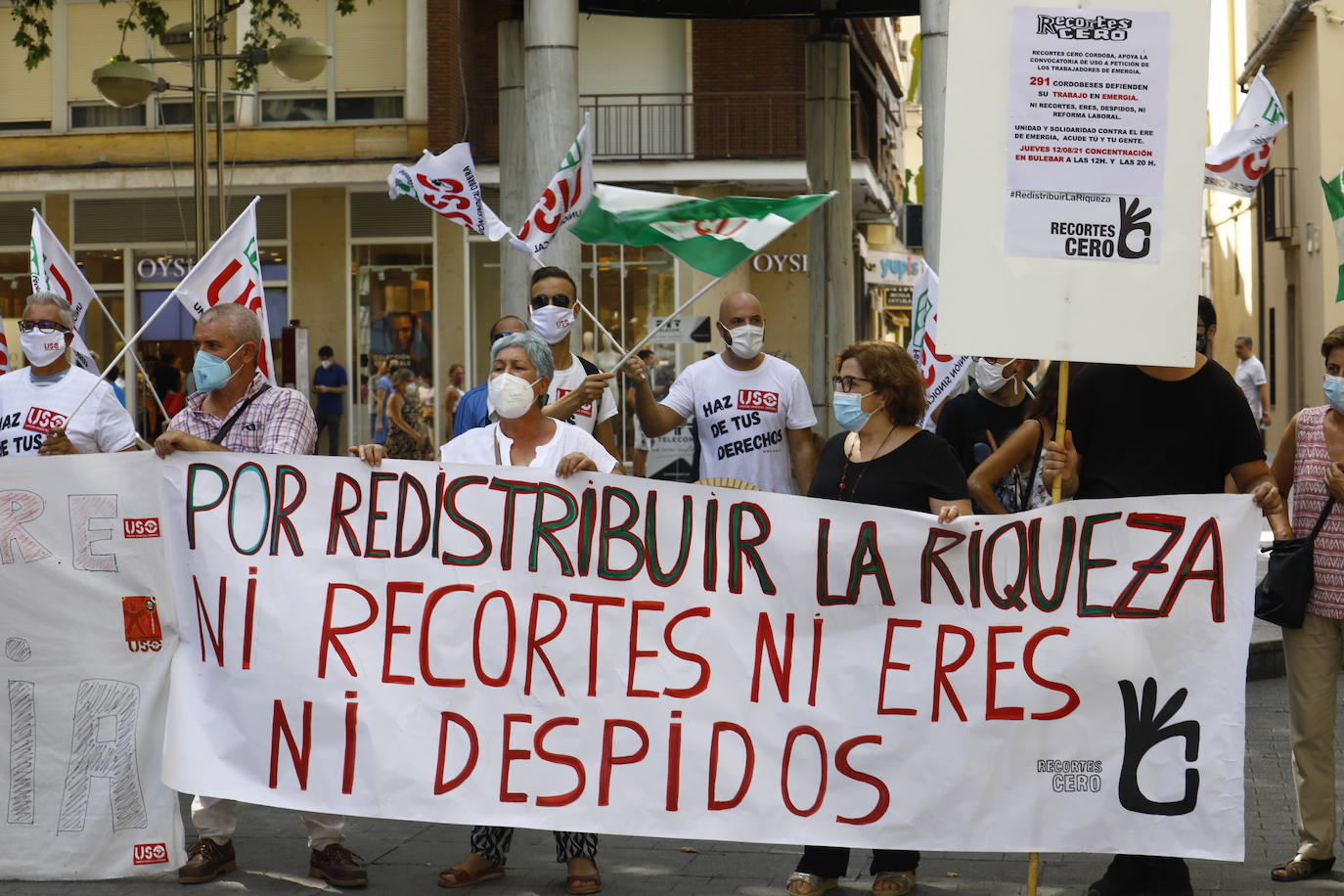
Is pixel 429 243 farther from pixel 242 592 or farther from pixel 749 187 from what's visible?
pixel 242 592

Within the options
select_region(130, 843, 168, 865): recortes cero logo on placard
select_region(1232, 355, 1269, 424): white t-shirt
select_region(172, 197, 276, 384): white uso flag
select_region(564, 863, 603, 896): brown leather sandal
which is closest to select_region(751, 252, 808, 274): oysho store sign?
select_region(1232, 355, 1269, 424): white t-shirt

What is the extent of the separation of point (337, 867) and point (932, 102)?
806 cm

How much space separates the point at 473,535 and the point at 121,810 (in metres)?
1.45

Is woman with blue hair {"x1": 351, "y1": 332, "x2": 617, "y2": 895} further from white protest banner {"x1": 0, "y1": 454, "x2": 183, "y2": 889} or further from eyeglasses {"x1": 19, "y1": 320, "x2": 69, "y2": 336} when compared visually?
eyeglasses {"x1": 19, "y1": 320, "x2": 69, "y2": 336}

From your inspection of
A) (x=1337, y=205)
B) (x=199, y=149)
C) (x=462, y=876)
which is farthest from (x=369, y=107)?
(x=462, y=876)

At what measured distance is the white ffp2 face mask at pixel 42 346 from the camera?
21.8ft

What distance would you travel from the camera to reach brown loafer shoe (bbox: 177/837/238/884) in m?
5.68

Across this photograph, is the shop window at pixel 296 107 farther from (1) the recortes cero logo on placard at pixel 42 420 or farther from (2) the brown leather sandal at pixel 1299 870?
(2) the brown leather sandal at pixel 1299 870

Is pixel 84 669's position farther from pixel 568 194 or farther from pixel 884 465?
pixel 568 194

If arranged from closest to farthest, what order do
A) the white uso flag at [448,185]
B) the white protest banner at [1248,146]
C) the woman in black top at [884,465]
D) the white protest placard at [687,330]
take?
1. the woman in black top at [884,465]
2. the white uso flag at [448,185]
3. the white protest banner at [1248,146]
4. the white protest placard at [687,330]

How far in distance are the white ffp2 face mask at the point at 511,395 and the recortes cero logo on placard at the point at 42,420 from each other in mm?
1894

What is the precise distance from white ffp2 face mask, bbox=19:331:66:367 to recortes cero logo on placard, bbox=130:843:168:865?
2.04m

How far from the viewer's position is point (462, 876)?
5625 millimetres

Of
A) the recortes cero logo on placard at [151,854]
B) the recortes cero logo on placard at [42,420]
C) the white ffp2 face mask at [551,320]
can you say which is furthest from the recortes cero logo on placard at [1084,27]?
the recortes cero logo on placard at [42,420]
